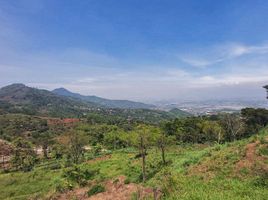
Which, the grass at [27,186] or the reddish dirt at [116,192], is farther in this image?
the grass at [27,186]

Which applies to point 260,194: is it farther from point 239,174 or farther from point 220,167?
point 220,167

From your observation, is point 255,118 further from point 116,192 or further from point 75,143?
point 116,192

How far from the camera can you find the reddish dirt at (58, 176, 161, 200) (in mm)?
17030

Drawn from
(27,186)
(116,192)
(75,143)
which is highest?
(116,192)

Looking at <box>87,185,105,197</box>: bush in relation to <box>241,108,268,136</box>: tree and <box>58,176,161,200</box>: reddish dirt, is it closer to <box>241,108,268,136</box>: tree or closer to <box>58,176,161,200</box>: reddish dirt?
<box>58,176,161,200</box>: reddish dirt

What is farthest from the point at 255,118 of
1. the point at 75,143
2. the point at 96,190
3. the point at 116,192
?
the point at 116,192

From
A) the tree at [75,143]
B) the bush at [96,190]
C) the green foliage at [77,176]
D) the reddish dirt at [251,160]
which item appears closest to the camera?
the reddish dirt at [251,160]

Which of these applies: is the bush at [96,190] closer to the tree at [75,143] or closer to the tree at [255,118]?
the tree at [75,143]

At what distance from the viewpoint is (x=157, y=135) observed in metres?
26.6

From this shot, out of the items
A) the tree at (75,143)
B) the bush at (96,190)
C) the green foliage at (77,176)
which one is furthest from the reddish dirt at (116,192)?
the tree at (75,143)

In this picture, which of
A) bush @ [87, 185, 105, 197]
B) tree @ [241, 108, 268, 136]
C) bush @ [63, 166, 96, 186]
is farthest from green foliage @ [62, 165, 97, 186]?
tree @ [241, 108, 268, 136]

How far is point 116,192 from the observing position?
1947cm

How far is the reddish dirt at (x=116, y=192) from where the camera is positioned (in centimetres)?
1703

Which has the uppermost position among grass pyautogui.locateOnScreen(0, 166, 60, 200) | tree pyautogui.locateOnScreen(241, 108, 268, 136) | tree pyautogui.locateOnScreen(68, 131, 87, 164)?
tree pyautogui.locateOnScreen(241, 108, 268, 136)
